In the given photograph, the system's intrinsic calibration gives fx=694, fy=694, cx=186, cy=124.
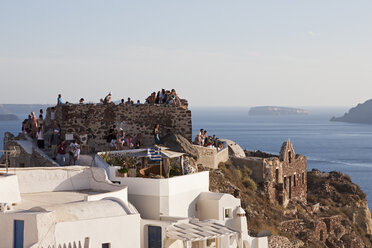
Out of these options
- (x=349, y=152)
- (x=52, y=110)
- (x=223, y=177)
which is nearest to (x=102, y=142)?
(x=52, y=110)

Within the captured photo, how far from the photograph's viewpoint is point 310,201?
48.0 m

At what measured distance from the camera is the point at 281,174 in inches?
1699

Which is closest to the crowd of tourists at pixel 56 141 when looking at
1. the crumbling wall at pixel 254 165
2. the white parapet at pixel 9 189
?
the white parapet at pixel 9 189

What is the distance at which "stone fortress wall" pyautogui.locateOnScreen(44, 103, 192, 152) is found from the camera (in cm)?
3409

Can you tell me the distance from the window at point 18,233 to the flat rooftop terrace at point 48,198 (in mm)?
1966

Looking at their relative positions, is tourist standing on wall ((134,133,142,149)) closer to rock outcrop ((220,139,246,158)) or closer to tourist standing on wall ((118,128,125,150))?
tourist standing on wall ((118,128,125,150))

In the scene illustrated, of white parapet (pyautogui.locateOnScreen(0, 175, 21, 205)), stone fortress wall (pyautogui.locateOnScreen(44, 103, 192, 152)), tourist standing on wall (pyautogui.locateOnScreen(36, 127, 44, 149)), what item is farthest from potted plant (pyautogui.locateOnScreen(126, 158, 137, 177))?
white parapet (pyautogui.locateOnScreen(0, 175, 21, 205))

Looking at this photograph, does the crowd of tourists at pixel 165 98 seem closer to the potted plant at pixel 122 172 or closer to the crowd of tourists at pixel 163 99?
the crowd of tourists at pixel 163 99

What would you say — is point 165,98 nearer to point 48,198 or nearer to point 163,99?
point 163,99

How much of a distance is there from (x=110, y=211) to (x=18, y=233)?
318 centimetres

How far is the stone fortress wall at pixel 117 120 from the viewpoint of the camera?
112 ft

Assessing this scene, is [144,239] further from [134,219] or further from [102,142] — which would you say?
[102,142]

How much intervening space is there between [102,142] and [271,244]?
9.61 meters

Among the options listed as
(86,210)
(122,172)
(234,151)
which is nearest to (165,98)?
(234,151)
